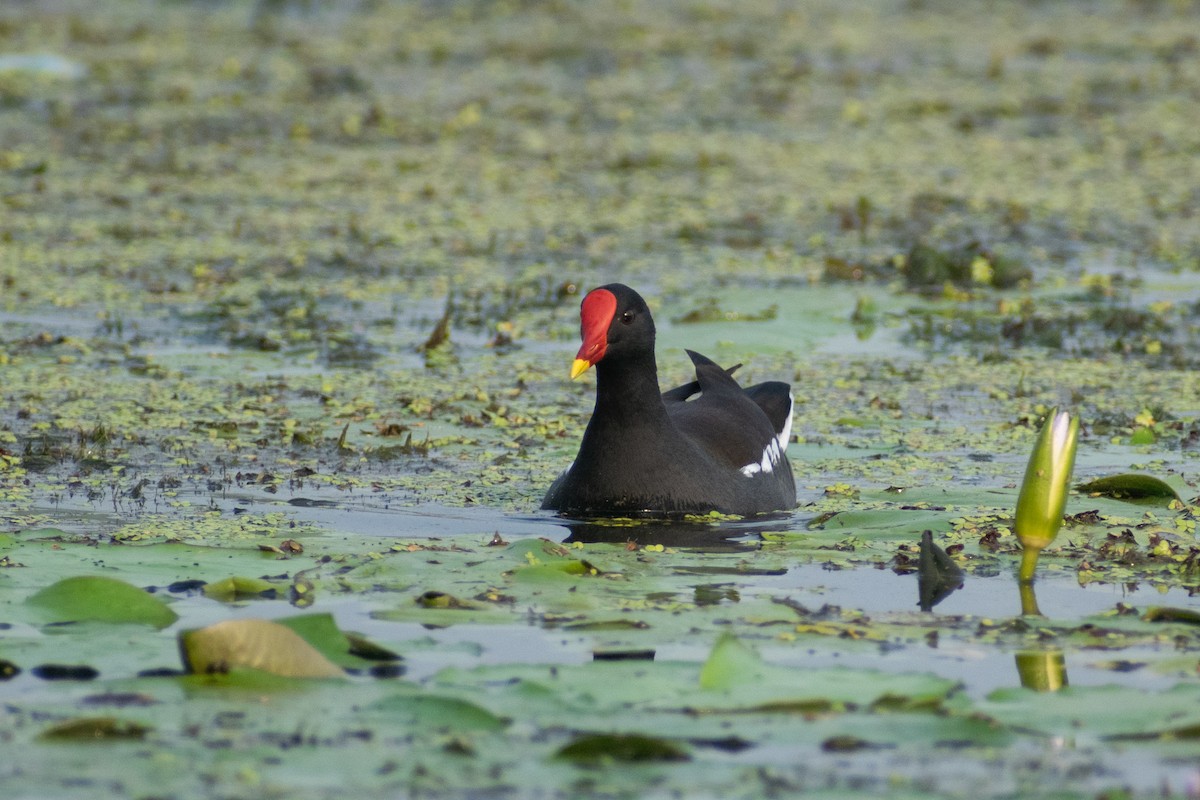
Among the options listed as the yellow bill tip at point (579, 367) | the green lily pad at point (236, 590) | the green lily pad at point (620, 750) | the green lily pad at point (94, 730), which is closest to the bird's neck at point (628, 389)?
the yellow bill tip at point (579, 367)

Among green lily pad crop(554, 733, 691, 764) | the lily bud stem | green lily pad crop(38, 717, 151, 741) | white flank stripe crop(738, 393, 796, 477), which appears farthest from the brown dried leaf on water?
white flank stripe crop(738, 393, 796, 477)

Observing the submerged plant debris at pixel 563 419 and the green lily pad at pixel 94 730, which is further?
the submerged plant debris at pixel 563 419

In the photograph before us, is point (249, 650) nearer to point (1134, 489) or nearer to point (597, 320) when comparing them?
point (597, 320)

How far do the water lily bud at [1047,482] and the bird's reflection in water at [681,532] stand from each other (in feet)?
3.46

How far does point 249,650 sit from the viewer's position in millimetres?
4133

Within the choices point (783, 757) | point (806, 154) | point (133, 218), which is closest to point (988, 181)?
point (806, 154)

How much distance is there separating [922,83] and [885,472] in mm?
12051

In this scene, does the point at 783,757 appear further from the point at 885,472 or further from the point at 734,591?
the point at 885,472

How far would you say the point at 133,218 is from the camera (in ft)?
39.5

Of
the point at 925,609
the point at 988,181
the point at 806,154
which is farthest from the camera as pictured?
the point at 806,154

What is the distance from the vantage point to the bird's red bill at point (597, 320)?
20.1 ft

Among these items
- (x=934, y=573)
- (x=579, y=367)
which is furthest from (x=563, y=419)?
(x=934, y=573)

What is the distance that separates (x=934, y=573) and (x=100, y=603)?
90.8 inches

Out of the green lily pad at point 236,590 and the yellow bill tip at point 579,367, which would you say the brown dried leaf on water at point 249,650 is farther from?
the yellow bill tip at point 579,367
